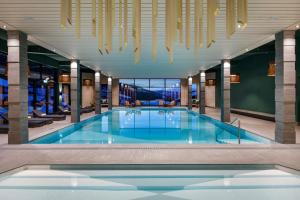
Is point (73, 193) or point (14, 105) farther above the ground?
point (14, 105)

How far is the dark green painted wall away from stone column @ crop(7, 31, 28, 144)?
1308 cm

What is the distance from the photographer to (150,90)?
35.4 metres

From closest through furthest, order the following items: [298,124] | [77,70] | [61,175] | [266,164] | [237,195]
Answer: [237,195], [61,175], [266,164], [298,124], [77,70]

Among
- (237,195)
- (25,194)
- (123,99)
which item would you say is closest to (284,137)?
(237,195)

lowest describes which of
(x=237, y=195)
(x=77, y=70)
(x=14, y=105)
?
(x=237, y=195)

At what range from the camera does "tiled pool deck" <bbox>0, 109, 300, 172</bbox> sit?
5559mm

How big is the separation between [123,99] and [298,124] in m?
24.8

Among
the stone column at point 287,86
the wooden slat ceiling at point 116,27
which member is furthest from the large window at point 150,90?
the stone column at point 287,86

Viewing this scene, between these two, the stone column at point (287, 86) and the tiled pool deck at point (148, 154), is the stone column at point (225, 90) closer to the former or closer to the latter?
the stone column at point (287, 86)

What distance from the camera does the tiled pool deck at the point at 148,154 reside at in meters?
5.56

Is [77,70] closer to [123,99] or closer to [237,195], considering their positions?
[237,195]

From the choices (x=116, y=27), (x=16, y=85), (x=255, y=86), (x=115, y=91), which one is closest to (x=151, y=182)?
(x=116, y=27)

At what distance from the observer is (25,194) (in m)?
4.34

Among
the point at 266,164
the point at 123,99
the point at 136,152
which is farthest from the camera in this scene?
the point at 123,99
